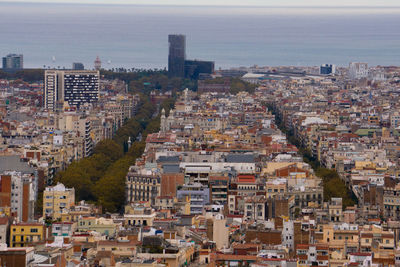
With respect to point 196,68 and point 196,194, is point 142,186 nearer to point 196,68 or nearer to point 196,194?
point 196,194

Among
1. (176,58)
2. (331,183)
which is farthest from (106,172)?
(176,58)

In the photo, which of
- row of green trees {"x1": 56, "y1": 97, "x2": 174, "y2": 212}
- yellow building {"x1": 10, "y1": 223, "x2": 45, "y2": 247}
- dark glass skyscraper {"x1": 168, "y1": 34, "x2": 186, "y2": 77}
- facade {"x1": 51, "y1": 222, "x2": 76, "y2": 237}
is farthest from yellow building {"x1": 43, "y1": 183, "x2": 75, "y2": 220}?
dark glass skyscraper {"x1": 168, "y1": 34, "x2": 186, "y2": 77}

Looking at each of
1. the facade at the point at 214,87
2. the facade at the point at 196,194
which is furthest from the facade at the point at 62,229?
Answer: the facade at the point at 214,87

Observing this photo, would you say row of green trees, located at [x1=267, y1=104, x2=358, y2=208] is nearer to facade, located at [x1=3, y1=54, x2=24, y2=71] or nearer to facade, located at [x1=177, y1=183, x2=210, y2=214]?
facade, located at [x1=177, y1=183, x2=210, y2=214]

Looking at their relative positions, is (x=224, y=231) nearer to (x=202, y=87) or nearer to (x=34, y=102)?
(x=34, y=102)

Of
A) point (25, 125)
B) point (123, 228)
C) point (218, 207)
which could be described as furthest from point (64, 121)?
point (123, 228)

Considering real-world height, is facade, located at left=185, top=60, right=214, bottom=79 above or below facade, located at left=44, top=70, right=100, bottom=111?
above

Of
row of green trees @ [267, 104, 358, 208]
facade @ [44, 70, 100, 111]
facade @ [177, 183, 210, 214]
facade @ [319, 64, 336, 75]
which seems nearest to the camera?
facade @ [177, 183, 210, 214]
